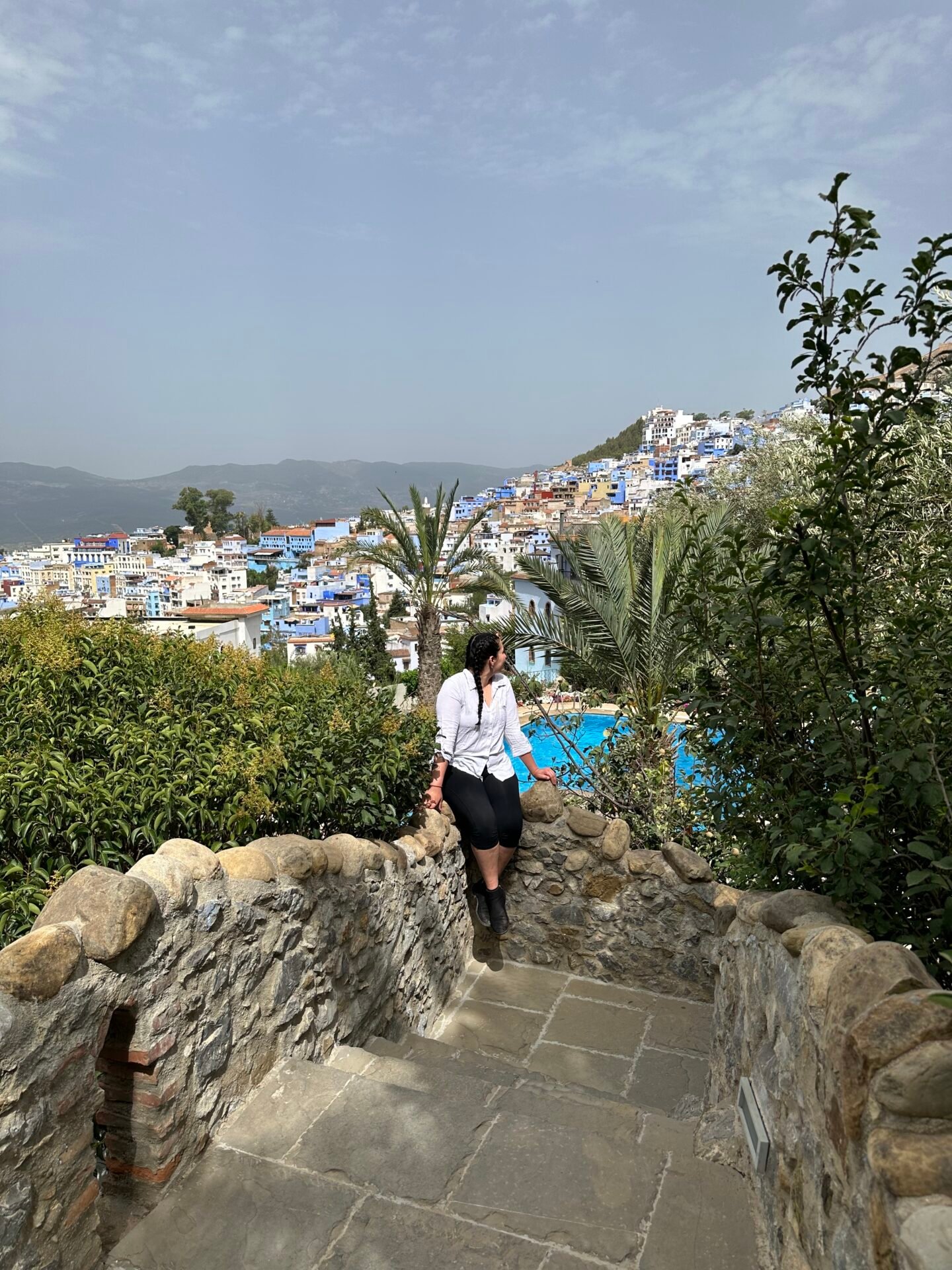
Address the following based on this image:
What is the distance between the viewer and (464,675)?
181 inches

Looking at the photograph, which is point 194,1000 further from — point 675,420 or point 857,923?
point 675,420

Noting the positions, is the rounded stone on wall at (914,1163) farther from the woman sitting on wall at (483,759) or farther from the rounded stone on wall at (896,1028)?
the woman sitting on wall at (483,759)

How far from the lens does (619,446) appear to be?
620ft

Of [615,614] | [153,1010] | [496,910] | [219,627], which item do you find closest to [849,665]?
[153,1010]

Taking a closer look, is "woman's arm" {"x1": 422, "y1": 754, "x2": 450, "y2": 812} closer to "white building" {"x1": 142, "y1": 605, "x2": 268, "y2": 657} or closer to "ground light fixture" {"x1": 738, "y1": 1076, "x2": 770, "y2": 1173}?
"white building" {"x1": 142, "y1": 605, "x2": 268, "y2": 657}

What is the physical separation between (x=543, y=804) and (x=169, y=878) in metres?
2.76

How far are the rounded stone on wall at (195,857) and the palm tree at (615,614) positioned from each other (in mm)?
5536

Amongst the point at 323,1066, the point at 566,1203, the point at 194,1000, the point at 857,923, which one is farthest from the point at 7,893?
the point at 857,923

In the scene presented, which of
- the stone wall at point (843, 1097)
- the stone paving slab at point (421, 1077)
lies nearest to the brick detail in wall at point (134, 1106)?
the stone paving slab at point (421, 1077)

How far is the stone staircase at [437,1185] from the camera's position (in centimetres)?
211

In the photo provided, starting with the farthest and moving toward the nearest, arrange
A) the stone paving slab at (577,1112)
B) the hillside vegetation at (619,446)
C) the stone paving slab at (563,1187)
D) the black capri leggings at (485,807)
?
the hillside vegetation at (619,446) < the black capri leggings at (485,807) < the stone paving slab at (577,1112) < the stone paving slab at (563,1187)

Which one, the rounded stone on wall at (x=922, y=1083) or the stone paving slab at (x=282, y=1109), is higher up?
the rounded stone on wall at (x=922, y=1083)

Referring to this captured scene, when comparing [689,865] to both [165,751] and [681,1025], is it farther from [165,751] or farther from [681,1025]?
[165,751]

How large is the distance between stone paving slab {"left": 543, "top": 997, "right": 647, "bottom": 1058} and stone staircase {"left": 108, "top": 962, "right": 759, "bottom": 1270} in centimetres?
100
